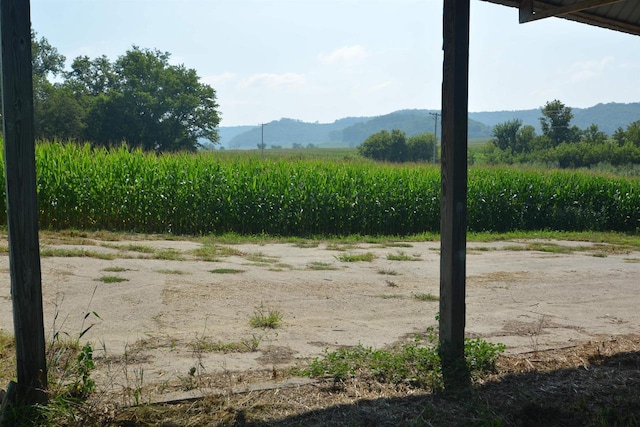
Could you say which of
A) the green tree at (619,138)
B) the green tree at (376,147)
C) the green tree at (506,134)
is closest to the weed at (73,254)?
the green tree at (376,147)

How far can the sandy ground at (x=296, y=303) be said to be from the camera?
524 centimetres

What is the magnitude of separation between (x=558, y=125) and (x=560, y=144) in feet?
22.4

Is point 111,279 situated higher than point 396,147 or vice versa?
point 396,147

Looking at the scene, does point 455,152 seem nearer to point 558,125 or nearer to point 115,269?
point 115,269

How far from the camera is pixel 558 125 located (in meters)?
84.6

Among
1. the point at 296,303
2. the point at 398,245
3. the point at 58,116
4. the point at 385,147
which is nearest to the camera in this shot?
the point at 296,303

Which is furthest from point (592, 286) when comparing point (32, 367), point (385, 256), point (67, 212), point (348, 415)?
point (67, 212)

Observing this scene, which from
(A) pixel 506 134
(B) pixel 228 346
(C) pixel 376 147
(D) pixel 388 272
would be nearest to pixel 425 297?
(D) pixel 388 272

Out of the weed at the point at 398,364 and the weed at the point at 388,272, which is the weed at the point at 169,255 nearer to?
the weed at the point at 388,272

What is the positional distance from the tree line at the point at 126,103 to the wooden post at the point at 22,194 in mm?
47302

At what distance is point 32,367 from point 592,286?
24.7 feet

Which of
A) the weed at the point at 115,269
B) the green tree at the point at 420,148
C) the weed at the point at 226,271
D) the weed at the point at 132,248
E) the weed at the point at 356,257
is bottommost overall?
the weed at the point at 356,257

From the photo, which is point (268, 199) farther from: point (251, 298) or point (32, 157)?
point (32, 157)

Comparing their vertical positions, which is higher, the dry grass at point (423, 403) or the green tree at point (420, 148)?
the green tree at point (420, 148)
